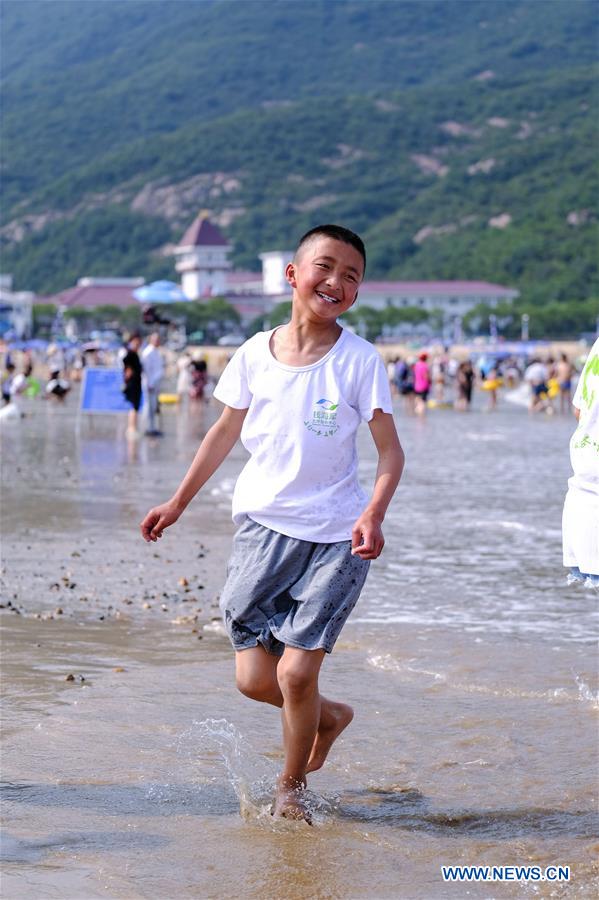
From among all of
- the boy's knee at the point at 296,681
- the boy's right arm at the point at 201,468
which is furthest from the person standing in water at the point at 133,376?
the boy's knee at the point at 296,681

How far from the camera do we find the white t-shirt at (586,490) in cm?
396

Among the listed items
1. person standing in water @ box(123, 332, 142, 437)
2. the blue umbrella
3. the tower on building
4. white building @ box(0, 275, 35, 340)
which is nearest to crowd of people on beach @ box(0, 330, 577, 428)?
person standing in water @ box(123, 332, 142, 437)

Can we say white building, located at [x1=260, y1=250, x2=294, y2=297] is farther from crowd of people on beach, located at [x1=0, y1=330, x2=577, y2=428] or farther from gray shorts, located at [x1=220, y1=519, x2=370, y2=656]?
gray shorts, located at [x1=220, y1=519, x2=370, y2=656]

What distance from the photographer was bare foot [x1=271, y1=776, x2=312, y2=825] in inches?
165

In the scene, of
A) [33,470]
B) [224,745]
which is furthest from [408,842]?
[33,470]

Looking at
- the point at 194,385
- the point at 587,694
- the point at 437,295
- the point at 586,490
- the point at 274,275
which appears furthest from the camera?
the point at 274,275

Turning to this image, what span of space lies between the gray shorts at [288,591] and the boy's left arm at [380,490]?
121 mm

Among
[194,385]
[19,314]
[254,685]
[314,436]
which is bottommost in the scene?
[19,314]

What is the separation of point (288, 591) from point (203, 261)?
146m

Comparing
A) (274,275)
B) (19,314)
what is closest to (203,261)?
(274,275)

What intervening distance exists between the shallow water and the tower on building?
139172mm

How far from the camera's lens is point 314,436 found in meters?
4.18

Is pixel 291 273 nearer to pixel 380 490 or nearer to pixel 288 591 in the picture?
pixel 380 490

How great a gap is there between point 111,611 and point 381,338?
114700 millimetres
